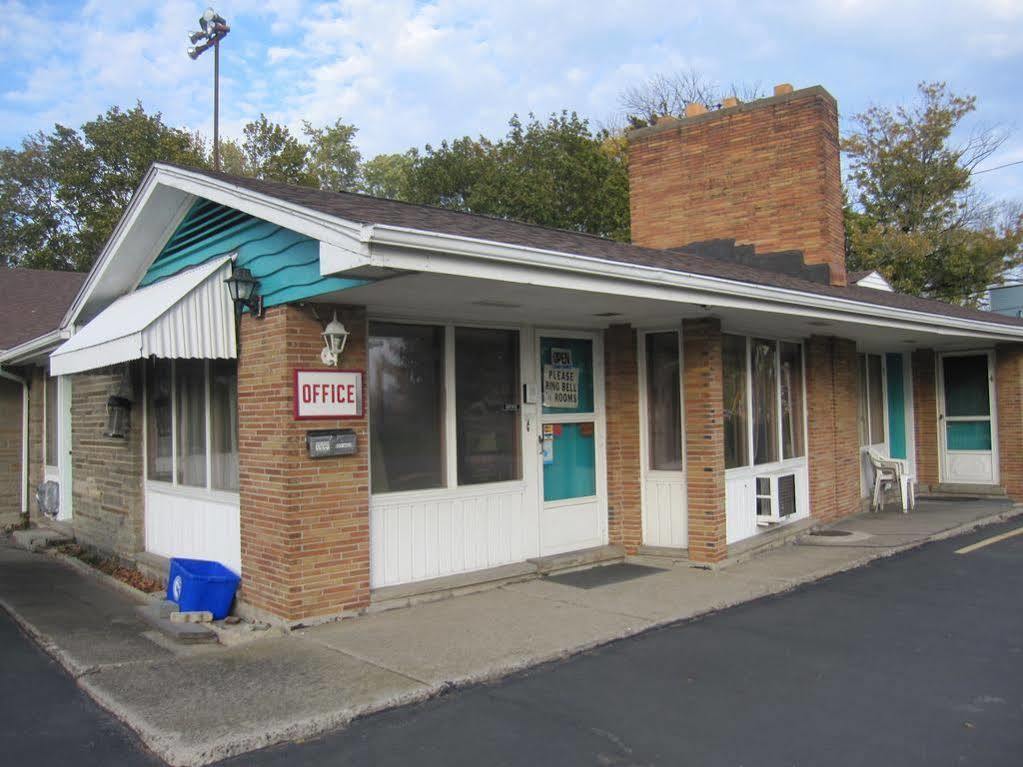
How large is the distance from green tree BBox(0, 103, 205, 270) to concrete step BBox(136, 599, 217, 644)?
61.0 ft

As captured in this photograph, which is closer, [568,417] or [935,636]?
[935,636]

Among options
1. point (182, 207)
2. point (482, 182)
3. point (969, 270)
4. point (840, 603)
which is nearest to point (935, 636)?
point (840, 603)

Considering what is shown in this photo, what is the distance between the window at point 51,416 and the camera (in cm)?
1182

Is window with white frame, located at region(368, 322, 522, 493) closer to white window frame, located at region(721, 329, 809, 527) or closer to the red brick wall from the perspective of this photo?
white window frame, located at region(721, 329, 809, 527)

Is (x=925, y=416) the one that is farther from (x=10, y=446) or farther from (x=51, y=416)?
(x=10, y=446)

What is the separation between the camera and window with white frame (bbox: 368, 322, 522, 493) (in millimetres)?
7070

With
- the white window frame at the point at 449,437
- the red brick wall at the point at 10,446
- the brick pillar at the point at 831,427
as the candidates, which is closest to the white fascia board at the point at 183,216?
the white window frame at the point at 449,437

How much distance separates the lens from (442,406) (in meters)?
7.50

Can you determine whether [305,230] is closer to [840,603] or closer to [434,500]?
[434,500]

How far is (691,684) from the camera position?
16.6 ft

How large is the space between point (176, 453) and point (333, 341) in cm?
295

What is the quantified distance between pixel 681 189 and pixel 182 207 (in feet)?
26.1

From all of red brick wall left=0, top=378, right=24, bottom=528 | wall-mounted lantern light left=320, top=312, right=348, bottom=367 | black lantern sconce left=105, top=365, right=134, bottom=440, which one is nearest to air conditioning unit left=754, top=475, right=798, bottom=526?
wall-mounted lantern light left=320, top=312, right=348, bottom=367

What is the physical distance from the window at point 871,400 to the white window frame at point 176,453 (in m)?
9.65
